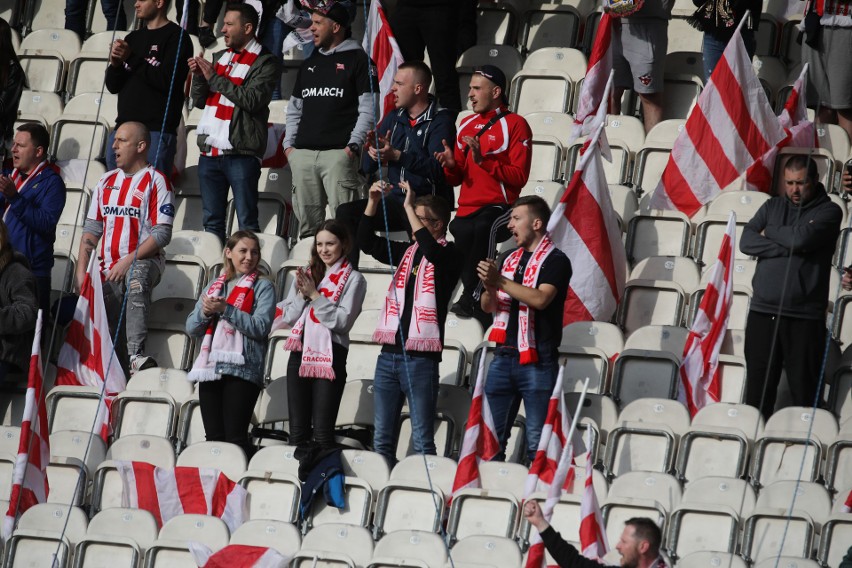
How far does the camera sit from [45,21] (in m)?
12.7

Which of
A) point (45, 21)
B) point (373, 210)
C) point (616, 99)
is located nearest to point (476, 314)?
point (373, 210)

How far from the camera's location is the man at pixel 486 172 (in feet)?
29.2

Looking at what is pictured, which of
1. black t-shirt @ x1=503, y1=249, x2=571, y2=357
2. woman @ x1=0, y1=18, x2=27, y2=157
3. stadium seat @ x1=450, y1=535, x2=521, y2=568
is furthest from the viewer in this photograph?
woman @ x1=0, y1=18, x2=27, y2=157

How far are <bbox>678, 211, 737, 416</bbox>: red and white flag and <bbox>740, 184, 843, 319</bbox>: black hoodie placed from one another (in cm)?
20

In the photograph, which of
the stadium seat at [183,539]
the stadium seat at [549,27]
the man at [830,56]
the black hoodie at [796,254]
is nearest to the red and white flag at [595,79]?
the man at [830,56]

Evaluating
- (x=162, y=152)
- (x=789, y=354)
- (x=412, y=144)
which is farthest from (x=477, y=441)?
(x=162, y=152)

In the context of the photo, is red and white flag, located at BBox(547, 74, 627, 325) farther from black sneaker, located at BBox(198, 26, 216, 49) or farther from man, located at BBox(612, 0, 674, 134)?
black sneaker, located at BBox(198, 26, 216, 49)

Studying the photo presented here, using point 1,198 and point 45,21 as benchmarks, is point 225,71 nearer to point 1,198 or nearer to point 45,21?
point 1,198

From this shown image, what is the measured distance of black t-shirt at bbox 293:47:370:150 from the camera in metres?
9.65

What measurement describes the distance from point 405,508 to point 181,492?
3.49 ft

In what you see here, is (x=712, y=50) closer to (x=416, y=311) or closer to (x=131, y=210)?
(x=416, y=311)

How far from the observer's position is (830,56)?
32.6ft

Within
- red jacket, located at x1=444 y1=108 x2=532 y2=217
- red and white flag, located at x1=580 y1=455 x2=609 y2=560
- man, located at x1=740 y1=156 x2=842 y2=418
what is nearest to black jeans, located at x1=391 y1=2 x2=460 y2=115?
red jacket, located at x1=444 y1=108 x2=532 y2=217

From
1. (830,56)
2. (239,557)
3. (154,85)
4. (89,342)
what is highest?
(830,56)
